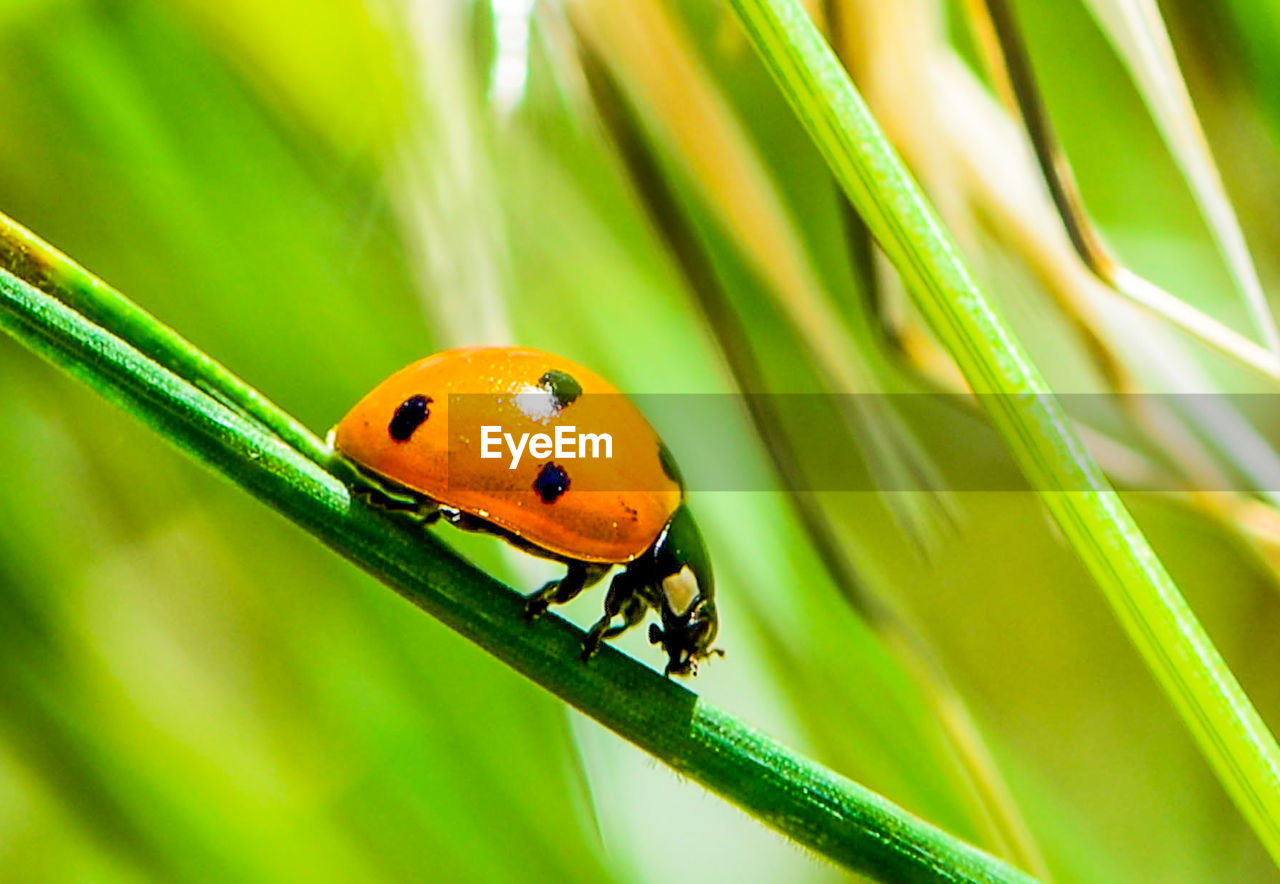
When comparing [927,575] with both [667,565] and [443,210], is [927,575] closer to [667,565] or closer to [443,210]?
[667,565]

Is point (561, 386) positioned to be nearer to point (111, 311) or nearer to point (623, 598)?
point (623, 598)

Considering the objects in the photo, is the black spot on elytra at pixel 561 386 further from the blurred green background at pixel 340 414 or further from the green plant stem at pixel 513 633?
the green plant stem at pixel 513 633

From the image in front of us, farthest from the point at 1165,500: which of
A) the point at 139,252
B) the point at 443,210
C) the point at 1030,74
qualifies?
the point at 139,252

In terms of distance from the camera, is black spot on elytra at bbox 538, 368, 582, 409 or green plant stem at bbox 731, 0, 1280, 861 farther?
black spot on elytra at bbox 538, 368, 582, 409

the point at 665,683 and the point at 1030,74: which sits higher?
the point at 1030,74

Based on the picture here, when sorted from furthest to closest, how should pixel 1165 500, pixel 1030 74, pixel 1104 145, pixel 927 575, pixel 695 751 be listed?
1. pixel 927 575
2. pixel 1104 145
3. pixel 1165 500
4. pixel 1030 74
5. pixel 695 751

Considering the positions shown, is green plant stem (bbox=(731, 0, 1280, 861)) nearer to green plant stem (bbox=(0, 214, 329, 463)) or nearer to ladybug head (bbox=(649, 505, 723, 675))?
green plant stem (bbox=(0, 214, 329, 463))

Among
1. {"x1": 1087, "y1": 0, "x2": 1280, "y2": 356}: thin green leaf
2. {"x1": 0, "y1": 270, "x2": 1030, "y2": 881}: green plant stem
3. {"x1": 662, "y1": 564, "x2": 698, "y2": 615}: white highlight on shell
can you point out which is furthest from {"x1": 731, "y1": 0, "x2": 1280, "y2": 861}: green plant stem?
{"x1": 662, "y1": 564, "x2": 698, "y2": 615}: white highlight on shell
